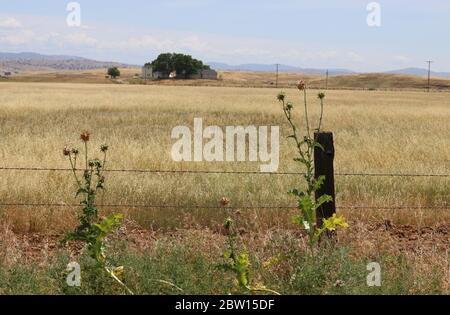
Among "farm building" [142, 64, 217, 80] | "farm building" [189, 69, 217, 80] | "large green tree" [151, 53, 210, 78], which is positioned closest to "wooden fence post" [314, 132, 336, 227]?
"large green tree" [151, 53, 210, 78]

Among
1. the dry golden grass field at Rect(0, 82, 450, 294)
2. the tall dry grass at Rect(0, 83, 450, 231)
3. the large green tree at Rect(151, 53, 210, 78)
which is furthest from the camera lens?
the large green tree at Rect(151, 53, 210, 78)

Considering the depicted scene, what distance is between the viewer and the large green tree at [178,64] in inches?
4606

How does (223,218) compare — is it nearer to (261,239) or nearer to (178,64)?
(261,239)

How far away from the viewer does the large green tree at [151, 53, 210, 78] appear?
117m

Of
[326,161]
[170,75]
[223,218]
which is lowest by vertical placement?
[223,218]

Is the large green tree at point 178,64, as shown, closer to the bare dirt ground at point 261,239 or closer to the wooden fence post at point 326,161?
the bare dirt ground at point 261,239

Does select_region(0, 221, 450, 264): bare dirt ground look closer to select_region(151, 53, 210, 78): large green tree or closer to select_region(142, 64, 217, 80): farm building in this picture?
select_region(151, 53, 210, 78): large green tree

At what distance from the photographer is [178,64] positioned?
117000mm

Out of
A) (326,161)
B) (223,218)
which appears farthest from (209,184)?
(326,161)

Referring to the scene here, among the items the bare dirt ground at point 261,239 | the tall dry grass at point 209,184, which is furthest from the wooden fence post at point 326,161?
the tall dry grass at point 209,184

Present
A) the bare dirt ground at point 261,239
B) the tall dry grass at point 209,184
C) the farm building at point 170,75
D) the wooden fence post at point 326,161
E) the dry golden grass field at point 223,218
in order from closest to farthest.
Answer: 1. the dry golden grass field at point 223,218
2. the bare dirt ground at point 261,239
3. the wooden fence post at point 326,161
4. the tall dry grass at point 209,184
5. the farm building at point 170,75

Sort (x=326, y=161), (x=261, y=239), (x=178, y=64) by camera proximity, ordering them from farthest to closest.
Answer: (x=178, y=64)
(x=326, y=161)
(x=261, y=239)

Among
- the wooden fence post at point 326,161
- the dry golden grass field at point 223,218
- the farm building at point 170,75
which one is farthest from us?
the farm building at point 170,75
